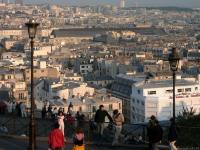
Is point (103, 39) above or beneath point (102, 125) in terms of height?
beneath

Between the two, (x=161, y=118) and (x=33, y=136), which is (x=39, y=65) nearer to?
(x=161, y=118)

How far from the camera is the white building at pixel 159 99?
1119 inches

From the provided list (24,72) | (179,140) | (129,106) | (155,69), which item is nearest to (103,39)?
(155,69)

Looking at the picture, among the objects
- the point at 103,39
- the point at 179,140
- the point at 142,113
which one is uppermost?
the point at 179,140

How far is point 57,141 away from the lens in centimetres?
973

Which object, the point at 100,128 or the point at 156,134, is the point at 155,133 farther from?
the point at 100,128

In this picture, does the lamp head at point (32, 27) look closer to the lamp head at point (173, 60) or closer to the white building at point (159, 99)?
the lamp head at point (173, 60)

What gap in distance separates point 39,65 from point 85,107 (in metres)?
20.1

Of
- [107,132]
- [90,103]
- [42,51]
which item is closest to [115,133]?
[107,132]

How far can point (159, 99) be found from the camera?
28.6m

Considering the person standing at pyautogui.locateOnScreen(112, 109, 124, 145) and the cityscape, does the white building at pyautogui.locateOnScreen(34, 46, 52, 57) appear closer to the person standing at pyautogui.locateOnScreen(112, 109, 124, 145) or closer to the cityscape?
the cityscape

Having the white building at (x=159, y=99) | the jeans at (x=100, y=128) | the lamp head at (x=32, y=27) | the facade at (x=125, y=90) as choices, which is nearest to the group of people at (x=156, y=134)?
the jeans at (x=100, y=128)

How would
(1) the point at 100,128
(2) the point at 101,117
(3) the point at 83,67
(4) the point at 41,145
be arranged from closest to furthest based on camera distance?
(4) the point at 41,145, (2) the point at 101,117, (1) the point at 100,128, (3) the point at 83,67

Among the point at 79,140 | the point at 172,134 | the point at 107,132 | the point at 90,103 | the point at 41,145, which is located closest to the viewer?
the point at 79,140
